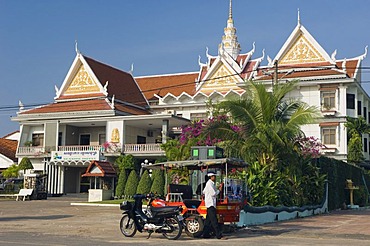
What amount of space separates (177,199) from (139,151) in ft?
78.0

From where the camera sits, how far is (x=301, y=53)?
38.8m

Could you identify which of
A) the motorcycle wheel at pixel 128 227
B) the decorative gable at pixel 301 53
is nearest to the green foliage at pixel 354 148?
the decorative gable at pixel 301 53

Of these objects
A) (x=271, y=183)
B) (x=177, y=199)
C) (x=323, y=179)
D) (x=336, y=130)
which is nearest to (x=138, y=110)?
(x=336, y=130)

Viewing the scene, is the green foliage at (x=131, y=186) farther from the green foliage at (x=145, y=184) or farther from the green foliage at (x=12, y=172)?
the green foliage at (x=12, y=172)

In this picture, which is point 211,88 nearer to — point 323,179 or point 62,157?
point 62,157

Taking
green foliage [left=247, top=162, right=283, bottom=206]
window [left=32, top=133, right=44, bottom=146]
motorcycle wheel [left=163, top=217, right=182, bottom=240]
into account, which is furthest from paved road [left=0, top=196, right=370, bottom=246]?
window [left=32, top=133, right=44, bottom=146]

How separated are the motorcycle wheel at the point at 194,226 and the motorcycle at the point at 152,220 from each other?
34cm

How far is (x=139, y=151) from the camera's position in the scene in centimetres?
3806

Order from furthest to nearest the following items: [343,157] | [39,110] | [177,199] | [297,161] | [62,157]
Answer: [39,110]
[62,157]
[343,157]
[297,161]
[177,199]

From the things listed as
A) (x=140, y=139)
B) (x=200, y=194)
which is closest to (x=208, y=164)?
(x=200, y=194)

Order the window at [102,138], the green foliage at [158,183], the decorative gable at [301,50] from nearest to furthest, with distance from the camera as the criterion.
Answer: the green foliage at [158,183], the decorative gable at [301,50], the window at [102,138]

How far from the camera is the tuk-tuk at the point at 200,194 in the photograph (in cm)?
1322

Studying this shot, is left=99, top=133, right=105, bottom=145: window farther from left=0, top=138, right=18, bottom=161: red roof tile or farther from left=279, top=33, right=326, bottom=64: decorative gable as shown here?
left=279, top=33, right=326, bottom=64: decorative gable

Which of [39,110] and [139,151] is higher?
[39,110]
